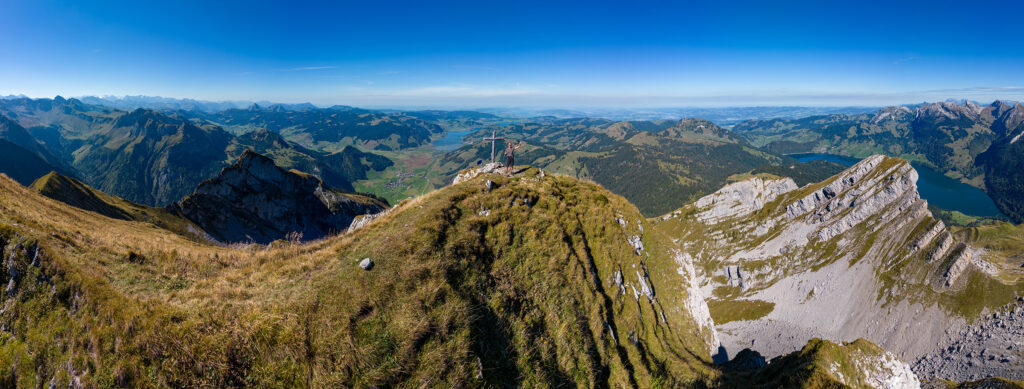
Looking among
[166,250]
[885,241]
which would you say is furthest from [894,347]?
[166,250]

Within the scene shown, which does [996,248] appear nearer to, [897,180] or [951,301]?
[897,180]

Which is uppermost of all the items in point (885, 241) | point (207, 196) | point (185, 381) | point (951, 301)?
point (185, 381)

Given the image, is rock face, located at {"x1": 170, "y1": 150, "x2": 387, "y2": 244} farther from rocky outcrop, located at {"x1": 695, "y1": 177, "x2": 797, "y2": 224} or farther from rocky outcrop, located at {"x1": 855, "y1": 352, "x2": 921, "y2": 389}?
rocky outcrop, located at {"x1": 695, "y1": 177, "x2": 797, "y2": 224}

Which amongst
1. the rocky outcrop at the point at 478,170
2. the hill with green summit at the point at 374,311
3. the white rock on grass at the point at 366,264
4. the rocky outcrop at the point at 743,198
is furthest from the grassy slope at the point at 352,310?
the rocky outcrop at the point at 743,198

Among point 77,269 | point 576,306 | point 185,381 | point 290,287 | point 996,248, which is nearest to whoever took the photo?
point 185,381

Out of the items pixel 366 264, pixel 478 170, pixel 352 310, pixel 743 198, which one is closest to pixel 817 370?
pixel 352 310

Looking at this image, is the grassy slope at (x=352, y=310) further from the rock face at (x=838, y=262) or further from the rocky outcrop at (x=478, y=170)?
the rock face at (x=838, y=262)

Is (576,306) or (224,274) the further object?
(576,306)
